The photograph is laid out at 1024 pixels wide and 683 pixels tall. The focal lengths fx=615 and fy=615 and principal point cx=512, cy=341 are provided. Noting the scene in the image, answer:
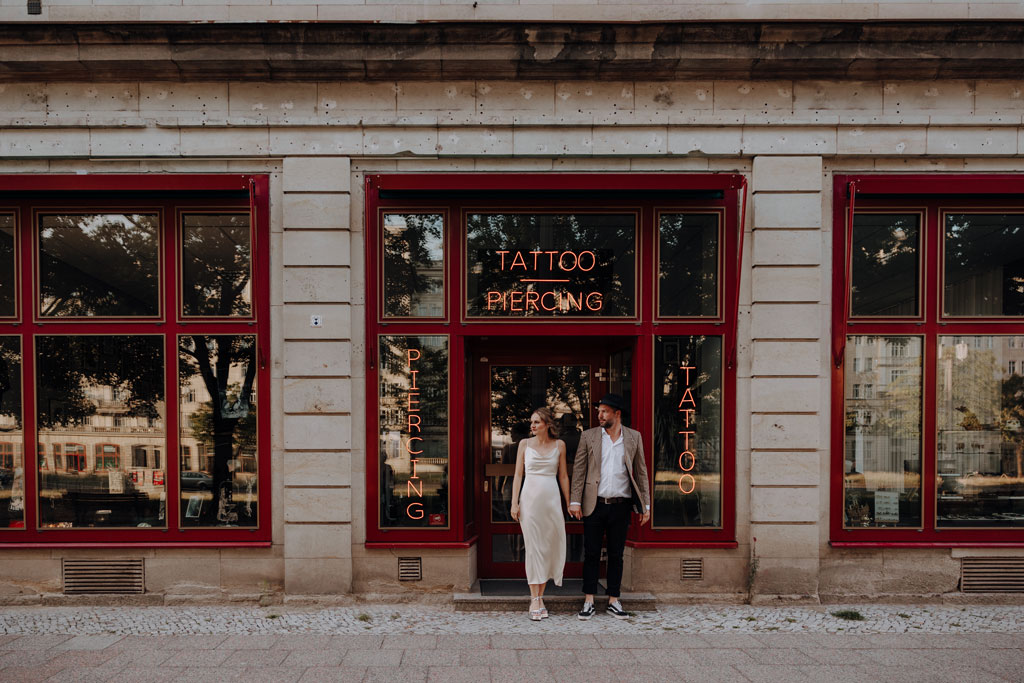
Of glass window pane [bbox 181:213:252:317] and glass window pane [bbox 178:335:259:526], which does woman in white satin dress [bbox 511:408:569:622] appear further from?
glass window pane [bbox 181:213:252:317]

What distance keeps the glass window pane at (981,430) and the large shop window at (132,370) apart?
767cm

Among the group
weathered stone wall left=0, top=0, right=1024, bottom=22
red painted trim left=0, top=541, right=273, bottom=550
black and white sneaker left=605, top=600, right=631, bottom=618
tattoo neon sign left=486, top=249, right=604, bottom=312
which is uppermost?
weathered stone wall left=0, top=0, right=1024, bottom=22

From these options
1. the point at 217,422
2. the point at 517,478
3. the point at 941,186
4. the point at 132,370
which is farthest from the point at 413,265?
the point at 941,186

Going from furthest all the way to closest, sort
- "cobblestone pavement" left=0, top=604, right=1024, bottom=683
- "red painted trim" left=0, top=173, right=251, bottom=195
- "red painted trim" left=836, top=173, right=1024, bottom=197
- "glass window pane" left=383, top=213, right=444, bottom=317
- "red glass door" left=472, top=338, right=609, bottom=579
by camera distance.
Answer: "red glass door" left=472, top=338, right=609, bottom=579 → "glass window pane" left=383, top=213, right=444, bottom=317 → "red painted trim" left=836, top=173, right=1024, bottom=197 → "red painted trim" left=0, top=173, right=251, bottom=195 → "cobblestone pavement" left=0, top=604, right=1024, bottom=683

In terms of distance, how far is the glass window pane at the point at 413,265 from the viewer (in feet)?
22.7

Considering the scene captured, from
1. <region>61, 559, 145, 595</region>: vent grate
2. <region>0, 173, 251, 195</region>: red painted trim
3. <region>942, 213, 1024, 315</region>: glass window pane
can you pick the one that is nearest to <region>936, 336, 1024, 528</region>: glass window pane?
<region>942, 213, 1024, 315</region>: glass window pane

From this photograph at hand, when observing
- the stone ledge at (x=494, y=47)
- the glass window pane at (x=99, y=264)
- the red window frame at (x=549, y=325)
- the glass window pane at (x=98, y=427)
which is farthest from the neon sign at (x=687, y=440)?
the glass window pane at (x=99, y=264)

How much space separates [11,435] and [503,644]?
5.91 m

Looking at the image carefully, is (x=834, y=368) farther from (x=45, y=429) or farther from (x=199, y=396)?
(x=45, y=429)

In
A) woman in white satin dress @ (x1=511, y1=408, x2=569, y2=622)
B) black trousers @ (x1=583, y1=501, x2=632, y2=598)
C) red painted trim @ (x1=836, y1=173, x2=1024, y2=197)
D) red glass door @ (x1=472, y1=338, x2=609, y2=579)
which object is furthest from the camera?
red glass door @ (x1=472, y1=338, x2=609, y2=579)

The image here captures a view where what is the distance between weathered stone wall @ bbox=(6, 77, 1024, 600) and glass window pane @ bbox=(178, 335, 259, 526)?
41cm

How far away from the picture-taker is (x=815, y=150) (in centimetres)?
684

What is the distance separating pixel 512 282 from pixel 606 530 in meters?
2.90

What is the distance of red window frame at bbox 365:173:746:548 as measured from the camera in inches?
268
